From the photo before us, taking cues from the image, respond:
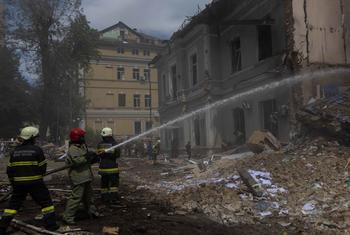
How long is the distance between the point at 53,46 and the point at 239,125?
24.1 m

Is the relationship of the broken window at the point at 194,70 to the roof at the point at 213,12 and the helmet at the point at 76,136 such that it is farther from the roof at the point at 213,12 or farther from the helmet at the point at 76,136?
the helmet at the point at 76,136

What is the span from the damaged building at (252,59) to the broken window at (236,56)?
0.05 meters

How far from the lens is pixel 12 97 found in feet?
141

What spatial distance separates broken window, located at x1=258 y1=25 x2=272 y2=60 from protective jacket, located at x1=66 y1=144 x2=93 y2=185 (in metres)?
13.7

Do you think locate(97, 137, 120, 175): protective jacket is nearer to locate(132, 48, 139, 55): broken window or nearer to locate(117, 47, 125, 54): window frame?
locate(117, 47, 125, 54): window frame

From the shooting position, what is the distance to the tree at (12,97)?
42.6 m

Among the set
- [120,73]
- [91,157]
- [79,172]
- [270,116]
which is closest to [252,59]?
[270,116]

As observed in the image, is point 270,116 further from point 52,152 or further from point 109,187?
point 52,152

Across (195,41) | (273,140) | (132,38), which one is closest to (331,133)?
(273,140)

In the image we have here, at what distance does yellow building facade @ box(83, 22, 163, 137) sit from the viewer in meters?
63.6

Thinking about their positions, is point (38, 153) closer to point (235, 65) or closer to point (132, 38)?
point (235, 65)

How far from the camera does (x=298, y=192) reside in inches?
390

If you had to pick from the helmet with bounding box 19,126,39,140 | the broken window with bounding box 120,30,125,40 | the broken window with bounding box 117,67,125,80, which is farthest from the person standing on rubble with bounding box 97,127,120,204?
the broken window with bounding box 120,30,125,40

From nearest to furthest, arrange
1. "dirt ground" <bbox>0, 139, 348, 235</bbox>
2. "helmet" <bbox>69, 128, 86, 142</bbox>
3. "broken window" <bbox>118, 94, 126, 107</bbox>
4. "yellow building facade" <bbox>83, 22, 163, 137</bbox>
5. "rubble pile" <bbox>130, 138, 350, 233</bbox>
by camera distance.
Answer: "dirt ground" <bbox>0, 139, 348, 235</bbox> < "helmet" <bbox>69, 128, 86, 142</bbox> < "rubble pile" <bbox>130, 138, 350, 233</bbox> < "yellow building facade" <bbox>83, 22, 163, 137</bbox> < "broken window" <bbox>118, 94, 126, 107</bbox>
